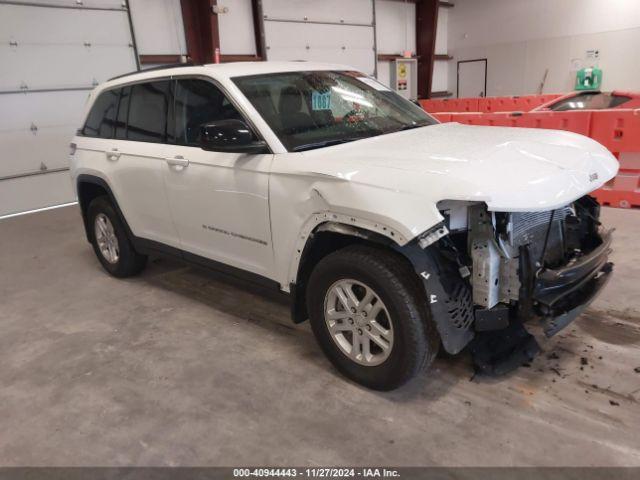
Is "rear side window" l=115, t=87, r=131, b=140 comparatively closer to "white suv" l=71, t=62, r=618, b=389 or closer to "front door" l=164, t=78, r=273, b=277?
"white suv" l=71, t=62, r=618, b=389

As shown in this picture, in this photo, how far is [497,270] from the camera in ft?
7.72

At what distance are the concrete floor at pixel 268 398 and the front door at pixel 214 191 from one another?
65 centimetres

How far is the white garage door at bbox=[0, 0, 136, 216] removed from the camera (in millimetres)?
7953

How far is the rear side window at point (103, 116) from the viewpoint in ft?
13.7

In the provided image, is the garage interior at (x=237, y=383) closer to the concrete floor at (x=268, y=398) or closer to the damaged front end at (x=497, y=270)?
the concrete floor at (x=268, y=398)

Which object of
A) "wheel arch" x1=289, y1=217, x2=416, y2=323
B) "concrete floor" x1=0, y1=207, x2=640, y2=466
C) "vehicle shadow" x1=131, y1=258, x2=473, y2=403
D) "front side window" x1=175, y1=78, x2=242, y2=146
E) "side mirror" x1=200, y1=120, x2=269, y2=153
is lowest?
"concrete floor" x1=0, y1=207, x2=640, y2=466

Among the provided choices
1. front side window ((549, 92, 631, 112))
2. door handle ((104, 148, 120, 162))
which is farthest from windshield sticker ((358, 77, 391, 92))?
front side window ((549, 92, 631, 112))

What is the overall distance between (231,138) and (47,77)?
24.0 ft

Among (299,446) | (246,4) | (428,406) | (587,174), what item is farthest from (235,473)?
(246,4)

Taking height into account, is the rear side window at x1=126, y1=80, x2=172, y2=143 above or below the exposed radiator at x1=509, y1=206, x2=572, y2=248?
above

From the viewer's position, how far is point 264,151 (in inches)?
112

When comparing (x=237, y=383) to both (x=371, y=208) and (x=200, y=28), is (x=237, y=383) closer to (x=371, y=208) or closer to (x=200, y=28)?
(x=371, y=208)

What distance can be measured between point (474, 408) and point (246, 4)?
10.5m

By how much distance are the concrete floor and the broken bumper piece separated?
45 centimetres
